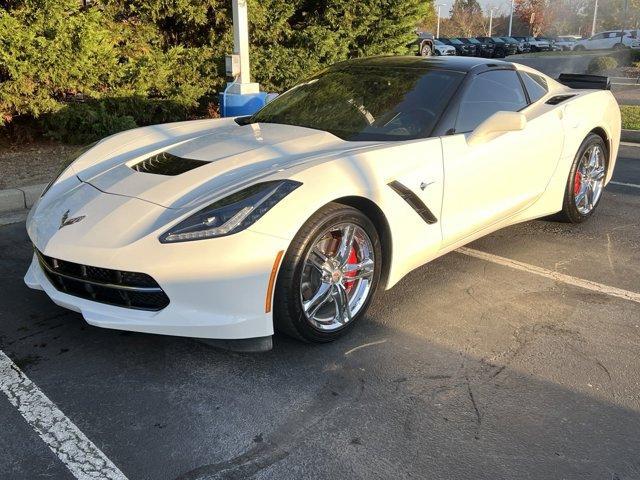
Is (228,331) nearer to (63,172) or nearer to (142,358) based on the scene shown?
(142,358)

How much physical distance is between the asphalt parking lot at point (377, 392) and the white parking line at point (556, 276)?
6cm

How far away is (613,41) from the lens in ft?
120

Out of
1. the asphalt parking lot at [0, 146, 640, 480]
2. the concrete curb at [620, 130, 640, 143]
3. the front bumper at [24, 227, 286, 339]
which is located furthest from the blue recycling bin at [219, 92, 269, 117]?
the concrete curb at [620, 130, 640, 143]

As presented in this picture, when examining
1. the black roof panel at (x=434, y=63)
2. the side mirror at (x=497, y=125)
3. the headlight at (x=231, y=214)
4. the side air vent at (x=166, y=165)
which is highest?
the black roof panel at (x=434, y=63)

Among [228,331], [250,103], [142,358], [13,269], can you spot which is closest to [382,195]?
[228,331]

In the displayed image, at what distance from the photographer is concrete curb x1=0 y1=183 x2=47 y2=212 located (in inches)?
216

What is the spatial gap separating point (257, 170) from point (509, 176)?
1.74 m

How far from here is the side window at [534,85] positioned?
4.52 metres

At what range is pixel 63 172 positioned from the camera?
3715mm

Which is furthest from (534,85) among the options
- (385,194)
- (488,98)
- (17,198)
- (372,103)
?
(17,198)

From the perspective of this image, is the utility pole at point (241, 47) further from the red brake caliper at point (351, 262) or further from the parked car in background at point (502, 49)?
the parked car in background at point (502, 49)

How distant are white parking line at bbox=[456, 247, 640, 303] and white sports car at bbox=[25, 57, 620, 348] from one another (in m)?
0.33

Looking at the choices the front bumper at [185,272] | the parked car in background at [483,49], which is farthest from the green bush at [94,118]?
the parked car in background at [483,49]

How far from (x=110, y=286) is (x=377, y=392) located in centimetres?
128
